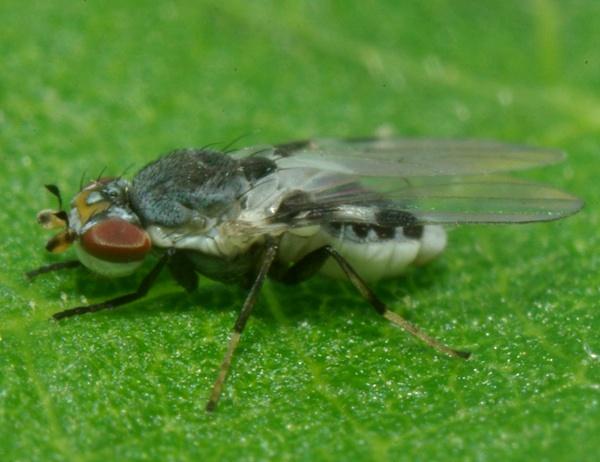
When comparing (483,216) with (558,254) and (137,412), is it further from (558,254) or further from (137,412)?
(137,412)

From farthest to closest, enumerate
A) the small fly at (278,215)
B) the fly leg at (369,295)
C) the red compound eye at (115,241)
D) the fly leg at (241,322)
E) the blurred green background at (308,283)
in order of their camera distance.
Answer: the fly leg at (369,295) → the small fly at (278,215) → the red compound eye at (115,241) → the fly leg at (241,322) → the blurred green background at (308,283)

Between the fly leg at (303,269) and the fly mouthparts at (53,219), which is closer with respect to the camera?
the fly mouthparts at (53,219)

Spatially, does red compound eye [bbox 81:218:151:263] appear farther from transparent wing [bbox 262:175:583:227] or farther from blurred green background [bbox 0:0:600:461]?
transparent wing [bbox 262:175:583:227]

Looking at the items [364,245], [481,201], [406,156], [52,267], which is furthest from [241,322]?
[406,156]

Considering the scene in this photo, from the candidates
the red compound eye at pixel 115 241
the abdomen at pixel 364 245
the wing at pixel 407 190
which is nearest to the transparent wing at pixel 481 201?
the wing at pixel 407 190

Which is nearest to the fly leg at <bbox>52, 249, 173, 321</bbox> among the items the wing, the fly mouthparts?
the fly mouthparts

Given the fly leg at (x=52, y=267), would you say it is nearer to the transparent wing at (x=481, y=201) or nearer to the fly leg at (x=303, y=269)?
the fly leg at (x=303, y=269)

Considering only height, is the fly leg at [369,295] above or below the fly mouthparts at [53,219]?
below

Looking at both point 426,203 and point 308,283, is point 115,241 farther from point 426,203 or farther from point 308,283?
point 426,203
